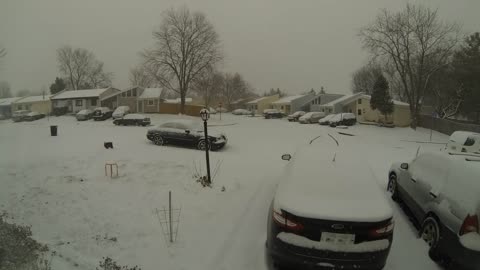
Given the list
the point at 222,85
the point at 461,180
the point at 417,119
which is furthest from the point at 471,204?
the point at 222,85

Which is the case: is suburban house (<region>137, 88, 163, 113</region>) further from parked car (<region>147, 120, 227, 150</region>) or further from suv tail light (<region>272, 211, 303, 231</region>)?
suv tail light (<region>272, 211, 303, 231</region>)

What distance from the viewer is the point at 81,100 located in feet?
137

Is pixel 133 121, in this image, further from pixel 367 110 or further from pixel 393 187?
pixel 367 110

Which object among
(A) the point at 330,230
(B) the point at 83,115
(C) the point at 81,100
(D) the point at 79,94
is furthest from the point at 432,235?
(D) the point at 79,94

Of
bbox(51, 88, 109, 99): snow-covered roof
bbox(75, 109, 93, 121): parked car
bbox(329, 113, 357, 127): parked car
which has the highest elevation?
bbox(51, 88, 109, 99): snow-covered roof

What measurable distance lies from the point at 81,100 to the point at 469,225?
46286 mm

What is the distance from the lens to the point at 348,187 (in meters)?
4.10

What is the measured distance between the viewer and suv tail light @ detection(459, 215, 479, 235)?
368 centimetres

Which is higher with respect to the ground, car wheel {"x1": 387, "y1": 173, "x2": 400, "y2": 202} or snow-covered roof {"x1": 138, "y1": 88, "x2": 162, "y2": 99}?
snow-covered roof {"x1": 138, "y1": 88, "x2": 162, "y2": 99}

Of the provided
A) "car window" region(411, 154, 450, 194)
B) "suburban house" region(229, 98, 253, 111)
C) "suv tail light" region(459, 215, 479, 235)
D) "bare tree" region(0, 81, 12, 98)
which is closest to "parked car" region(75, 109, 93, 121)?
"bare tree" region(0, 81, 12, 98)

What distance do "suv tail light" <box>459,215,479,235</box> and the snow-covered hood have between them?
0.97 meters

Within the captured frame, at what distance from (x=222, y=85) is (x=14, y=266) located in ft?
258

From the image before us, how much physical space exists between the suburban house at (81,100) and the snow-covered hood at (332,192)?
42090 mm

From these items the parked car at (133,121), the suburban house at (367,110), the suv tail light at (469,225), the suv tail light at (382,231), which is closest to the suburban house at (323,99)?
the suburban house at (367,110)
